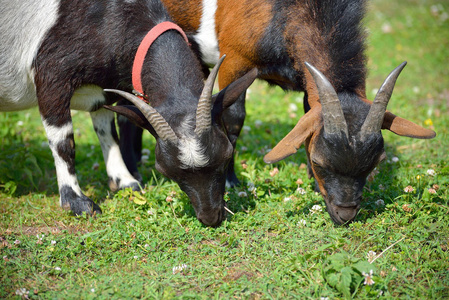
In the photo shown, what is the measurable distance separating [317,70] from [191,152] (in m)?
1.16

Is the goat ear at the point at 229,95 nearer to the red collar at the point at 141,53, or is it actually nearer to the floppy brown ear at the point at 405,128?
the red collar at the point at 141,53

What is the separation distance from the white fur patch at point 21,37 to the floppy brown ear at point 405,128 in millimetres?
3090

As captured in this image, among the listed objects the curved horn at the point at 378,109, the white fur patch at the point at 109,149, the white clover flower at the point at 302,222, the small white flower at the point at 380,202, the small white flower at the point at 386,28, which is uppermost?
the curved horn at the point at 378,109

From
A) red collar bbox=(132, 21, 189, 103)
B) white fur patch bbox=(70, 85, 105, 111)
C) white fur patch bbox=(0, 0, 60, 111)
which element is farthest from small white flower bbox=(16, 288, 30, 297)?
white fur patch bbox=(0, 0, 60, 111)

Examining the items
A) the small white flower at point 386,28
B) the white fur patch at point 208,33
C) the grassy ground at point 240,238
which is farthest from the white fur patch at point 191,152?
the small white flower at point 386,28

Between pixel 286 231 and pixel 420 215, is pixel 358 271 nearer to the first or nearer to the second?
pixel 286 231

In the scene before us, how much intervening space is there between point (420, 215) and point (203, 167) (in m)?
1.89

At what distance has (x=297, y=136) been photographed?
364 centimetres

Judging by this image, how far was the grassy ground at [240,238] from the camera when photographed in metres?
3.17

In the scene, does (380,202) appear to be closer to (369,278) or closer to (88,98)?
(369,278)

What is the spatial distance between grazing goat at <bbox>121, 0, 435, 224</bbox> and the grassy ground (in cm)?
46

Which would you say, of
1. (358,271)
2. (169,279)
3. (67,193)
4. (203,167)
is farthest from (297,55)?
(67,193)

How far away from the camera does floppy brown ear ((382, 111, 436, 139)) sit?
11.8ft

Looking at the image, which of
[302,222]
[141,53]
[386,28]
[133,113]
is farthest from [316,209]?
[386,28]
